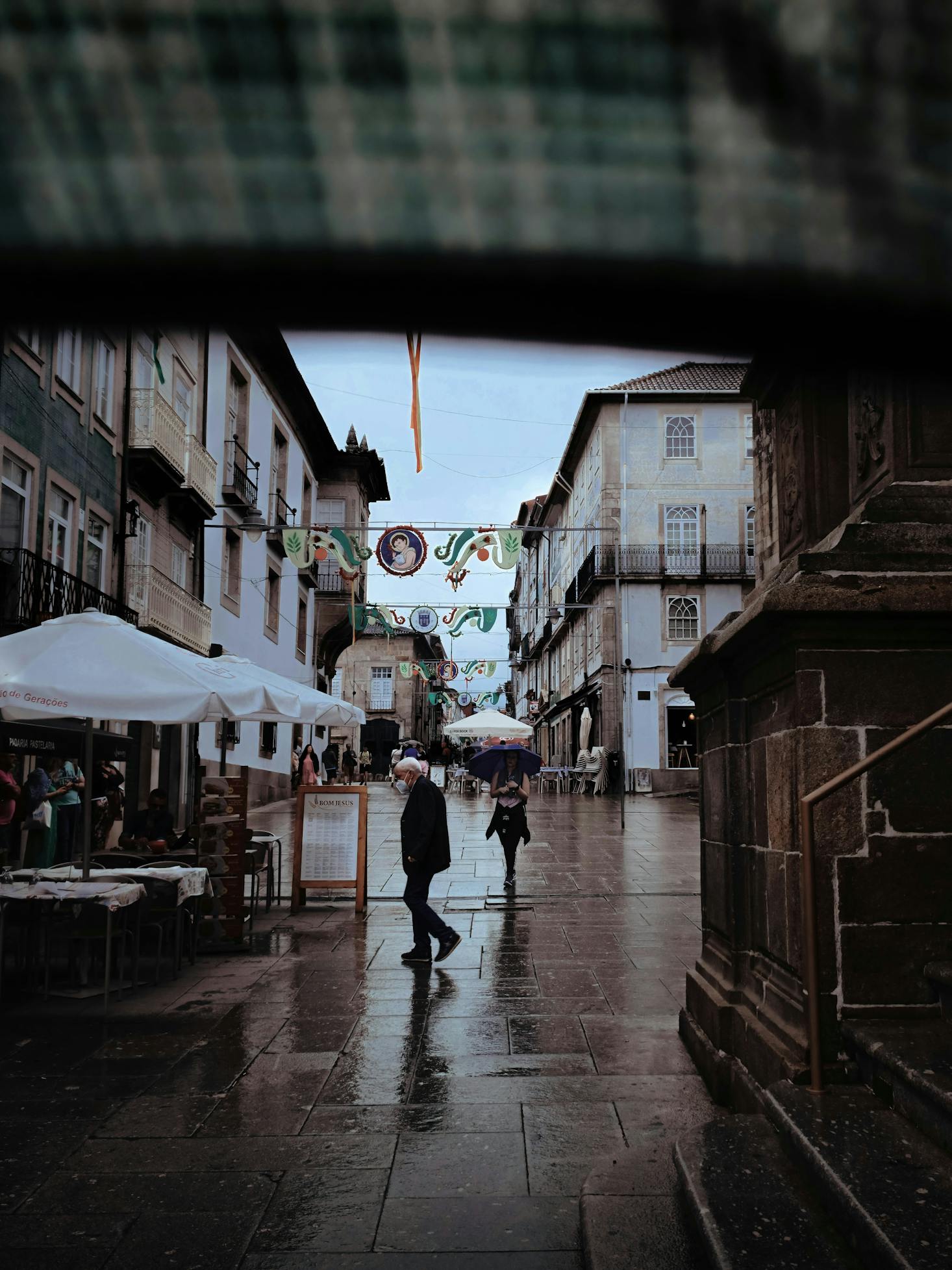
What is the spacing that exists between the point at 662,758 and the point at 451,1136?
35.6 meters

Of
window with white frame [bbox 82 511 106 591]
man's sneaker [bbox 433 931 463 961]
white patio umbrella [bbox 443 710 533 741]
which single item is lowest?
man's sneaker [bbox 433 931 463 961]

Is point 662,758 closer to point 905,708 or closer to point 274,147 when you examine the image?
point 905,708

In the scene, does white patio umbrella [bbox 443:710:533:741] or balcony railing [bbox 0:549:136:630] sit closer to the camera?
balcony railing [bbox 0:549:136:630]

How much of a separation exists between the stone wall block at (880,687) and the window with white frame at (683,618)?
36.7 metres

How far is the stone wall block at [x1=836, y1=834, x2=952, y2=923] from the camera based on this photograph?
449cm

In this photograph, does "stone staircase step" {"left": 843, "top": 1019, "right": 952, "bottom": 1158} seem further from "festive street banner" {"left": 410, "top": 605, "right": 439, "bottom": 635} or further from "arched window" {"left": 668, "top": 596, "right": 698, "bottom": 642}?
"arched window" {"left": 668, "top": 596, "right": 698, "bottom": 642}

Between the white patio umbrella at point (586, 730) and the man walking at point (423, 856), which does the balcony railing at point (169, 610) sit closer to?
the man walking at point (423, 856)

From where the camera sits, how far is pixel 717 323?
0.88 meters

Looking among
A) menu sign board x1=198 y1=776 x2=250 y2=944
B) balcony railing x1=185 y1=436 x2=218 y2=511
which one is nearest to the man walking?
menu sign board x1=198 y1=776 x2=250 y2=944

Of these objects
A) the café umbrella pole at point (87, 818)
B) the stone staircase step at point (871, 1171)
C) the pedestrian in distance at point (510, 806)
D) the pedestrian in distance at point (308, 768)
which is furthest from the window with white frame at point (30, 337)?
the pedestrian in distance at point (308, 768)

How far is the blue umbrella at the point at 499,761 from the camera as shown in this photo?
13.8m

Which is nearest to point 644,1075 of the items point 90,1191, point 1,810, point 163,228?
point 90,1191

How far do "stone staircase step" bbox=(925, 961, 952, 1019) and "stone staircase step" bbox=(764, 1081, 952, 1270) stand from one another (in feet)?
1.62

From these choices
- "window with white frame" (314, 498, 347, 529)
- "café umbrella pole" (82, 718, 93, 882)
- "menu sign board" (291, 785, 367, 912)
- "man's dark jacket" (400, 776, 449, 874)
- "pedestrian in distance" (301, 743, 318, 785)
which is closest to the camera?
"café umbrella pole" (82, 718, 93, 882)
